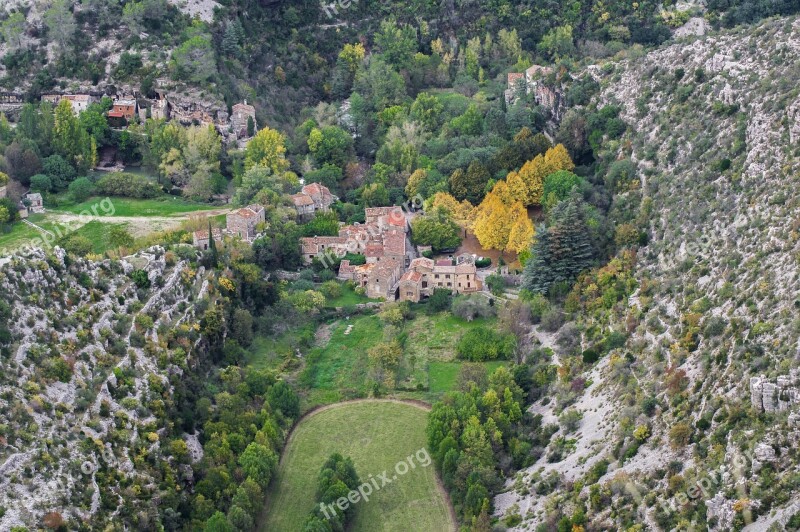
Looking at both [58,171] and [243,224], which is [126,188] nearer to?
[58,171]

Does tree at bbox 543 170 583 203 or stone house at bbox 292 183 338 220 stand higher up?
→ tree at bbox 543 170 583 203

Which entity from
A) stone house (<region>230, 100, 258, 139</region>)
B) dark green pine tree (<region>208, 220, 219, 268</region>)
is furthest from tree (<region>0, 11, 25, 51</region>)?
dark green pine tree (<region>208, 220, 219, 268</region>)

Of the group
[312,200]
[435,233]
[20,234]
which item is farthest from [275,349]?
[20,234]

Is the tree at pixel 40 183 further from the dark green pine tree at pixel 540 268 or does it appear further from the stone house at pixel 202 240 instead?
the dark green pine tree at pixel 540 268

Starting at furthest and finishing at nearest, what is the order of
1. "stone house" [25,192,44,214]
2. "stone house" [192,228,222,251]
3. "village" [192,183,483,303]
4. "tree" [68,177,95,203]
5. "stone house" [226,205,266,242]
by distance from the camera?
"tree" [68,177,95,203] → "stone house" [25,192,44,214] → "stone house" [226,205,266,242] → "village" [192,183,483,303] → "stone house" [192,228,222,251]

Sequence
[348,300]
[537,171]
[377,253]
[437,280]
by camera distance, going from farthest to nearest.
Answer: [537,171] → [377,253] → [437,280] → [348,300]

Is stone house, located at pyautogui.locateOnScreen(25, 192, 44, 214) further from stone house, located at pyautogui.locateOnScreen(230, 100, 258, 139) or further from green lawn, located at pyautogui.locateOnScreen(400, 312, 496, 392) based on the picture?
green lawn, located at pyautogui.locateOnScreen(400, 312, 496, 392)
